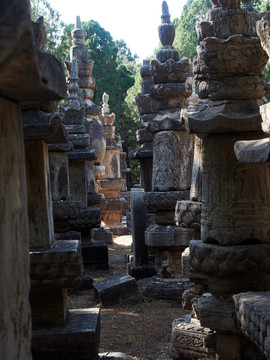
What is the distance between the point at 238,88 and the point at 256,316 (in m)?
1.78

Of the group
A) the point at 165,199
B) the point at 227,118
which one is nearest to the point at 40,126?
the point at 227,118

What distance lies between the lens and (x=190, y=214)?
205 inches

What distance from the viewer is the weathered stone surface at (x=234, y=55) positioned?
4219mm

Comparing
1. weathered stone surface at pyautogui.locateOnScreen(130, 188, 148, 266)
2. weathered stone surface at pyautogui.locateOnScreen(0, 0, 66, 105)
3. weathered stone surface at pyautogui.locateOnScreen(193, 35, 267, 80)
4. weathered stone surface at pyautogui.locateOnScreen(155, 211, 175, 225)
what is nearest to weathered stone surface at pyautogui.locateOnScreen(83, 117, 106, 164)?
weathered stone surface at pyautogui.locateOnScreen(130, 188, 148, 266)

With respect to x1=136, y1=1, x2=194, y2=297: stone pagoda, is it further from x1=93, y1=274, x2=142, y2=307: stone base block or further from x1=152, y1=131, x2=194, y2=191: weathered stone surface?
x1=93, y1=274, x2=142, y2=307: stone base block

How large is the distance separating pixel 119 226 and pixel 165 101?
914 centimetres

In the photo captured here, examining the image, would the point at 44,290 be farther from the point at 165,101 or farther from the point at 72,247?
the point at 165,101

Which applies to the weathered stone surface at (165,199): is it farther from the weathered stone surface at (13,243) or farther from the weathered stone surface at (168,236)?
the weathered stone surface at (13,243)

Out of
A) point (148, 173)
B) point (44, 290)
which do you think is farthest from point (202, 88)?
point (148, 173)

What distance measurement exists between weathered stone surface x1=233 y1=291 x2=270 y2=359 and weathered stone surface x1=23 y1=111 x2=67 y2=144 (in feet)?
5.43

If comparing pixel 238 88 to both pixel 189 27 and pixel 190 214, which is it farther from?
pixel 189 27

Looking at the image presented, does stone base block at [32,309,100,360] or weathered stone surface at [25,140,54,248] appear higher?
weathered stone surface at [25,140,54,248]

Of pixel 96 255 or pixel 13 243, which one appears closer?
pixel 13 243

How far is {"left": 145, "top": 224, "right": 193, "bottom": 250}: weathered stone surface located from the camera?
739cm
